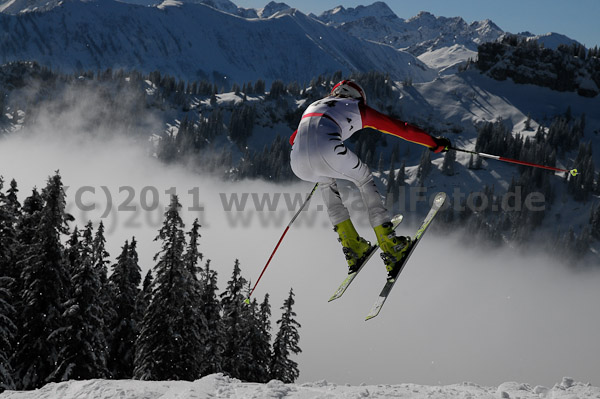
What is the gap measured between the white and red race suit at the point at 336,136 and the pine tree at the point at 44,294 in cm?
1460

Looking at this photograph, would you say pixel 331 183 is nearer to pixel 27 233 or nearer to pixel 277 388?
pixel 277 388

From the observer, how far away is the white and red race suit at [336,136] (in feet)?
25.7

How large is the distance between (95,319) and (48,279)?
2463 millimetres

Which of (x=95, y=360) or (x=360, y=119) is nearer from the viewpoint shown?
(x=360, y=119)

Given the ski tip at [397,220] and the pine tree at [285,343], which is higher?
the ski tip at [397,220]

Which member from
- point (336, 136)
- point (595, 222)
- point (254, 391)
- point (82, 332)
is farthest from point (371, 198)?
point (595, 222)

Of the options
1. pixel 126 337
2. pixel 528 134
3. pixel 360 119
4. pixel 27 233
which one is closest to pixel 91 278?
pixel 27 233

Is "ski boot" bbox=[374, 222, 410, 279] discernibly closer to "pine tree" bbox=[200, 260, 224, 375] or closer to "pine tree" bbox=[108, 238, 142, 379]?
"pine tree" bbox=[200, 260, 224, 375]

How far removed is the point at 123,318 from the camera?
27000mm

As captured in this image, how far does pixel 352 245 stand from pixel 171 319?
15.7m

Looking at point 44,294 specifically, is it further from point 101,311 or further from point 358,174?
point 358,174

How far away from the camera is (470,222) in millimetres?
178875

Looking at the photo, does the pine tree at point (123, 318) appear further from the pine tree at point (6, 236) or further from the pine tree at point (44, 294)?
the pine tree at point (44, 294)

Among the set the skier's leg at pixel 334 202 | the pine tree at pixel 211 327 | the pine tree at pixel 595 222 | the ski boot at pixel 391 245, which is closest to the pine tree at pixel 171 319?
the pine tree at pixel 211 327
